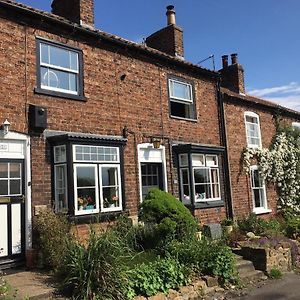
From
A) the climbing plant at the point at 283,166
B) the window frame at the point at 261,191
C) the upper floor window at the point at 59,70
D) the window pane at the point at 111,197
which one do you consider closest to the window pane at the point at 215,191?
the window frame at the point at 261,191

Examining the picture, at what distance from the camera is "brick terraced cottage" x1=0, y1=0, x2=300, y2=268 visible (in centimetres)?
999

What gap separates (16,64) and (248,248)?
7878mm

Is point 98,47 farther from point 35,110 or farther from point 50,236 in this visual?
point 50,236

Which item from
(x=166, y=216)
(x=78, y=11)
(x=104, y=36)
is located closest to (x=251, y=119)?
(x=104, y=36)

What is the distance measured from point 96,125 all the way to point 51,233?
146 inches

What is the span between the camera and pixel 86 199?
10.9 metres

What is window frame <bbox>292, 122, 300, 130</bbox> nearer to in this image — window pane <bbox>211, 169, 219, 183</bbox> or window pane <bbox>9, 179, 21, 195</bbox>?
window pane <bbox>211, 169, 219, 183</bbox>

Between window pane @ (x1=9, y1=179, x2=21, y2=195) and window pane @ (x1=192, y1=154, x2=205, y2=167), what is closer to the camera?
window pane @ (x1=9, y1=179, x2=21, y2=195)

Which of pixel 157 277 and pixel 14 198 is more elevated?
pixel 14 198

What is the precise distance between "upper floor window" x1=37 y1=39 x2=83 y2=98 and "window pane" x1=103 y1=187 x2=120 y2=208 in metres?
2.89

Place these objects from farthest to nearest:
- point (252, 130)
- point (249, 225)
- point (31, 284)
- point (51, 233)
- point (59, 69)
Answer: point (252, 130) < point (249, 225) < point (59, 69) < point (51, 233) < point (31, 284)

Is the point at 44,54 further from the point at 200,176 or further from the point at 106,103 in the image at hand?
the point at 200,176

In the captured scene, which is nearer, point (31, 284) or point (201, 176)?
point (31, 284)

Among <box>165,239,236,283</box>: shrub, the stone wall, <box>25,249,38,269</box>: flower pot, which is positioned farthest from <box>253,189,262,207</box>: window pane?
<box>25,249,38,269</box>: flower pot
